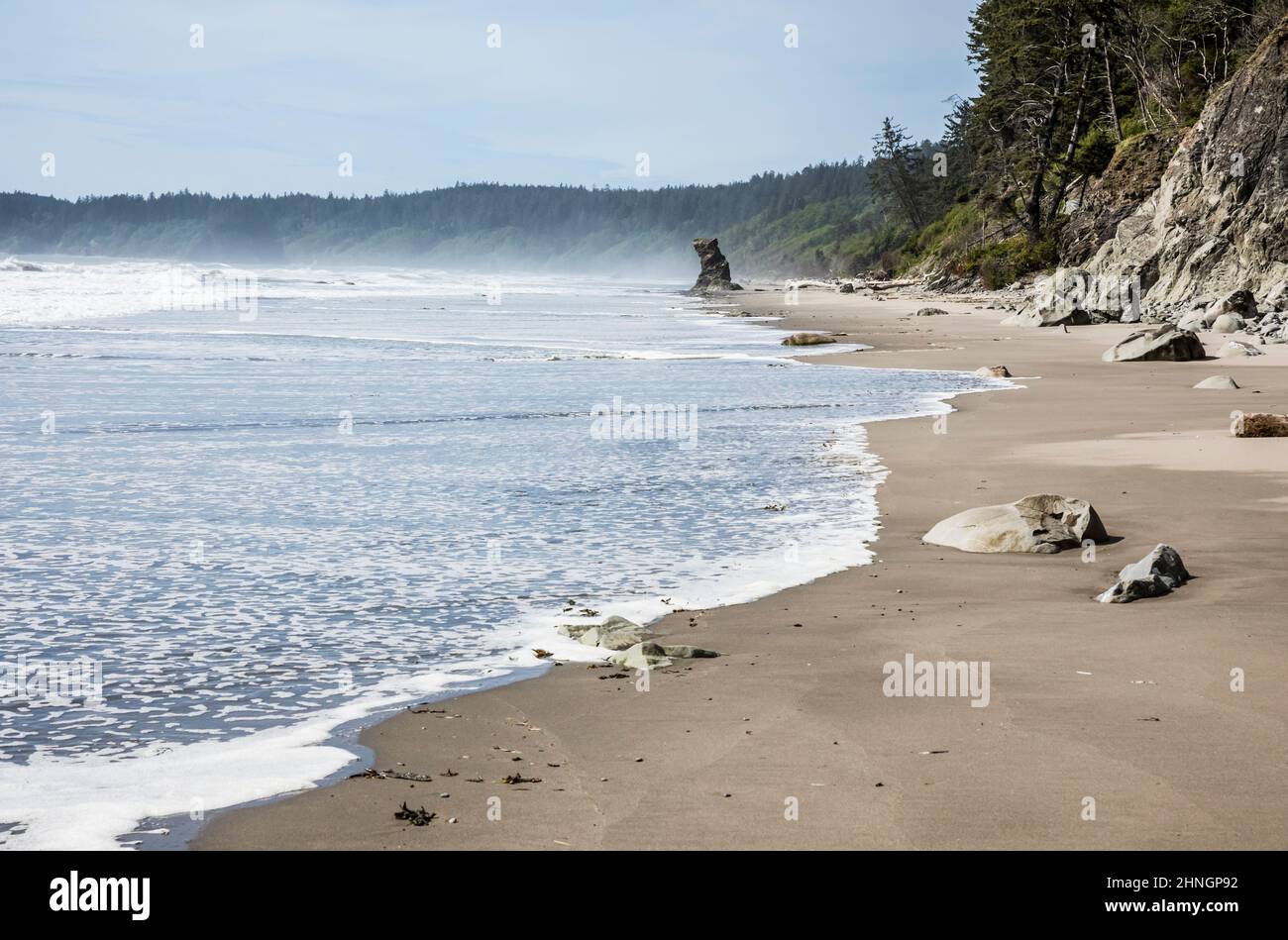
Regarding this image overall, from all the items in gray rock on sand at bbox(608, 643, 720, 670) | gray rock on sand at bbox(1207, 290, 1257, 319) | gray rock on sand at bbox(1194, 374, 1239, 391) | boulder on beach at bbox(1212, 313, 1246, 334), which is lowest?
gray rock on sand at bbox(608, 643, 720, 670)

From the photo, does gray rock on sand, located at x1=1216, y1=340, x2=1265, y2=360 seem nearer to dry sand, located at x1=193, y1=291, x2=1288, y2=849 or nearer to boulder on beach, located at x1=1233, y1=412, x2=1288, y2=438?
boulder on beach, located at x1=1233, y1=412, x2=1288, y2=438

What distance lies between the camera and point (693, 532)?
9.06 metres

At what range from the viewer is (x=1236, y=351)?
77.0ft

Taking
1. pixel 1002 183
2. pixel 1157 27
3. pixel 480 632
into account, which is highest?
pixel 1157 27

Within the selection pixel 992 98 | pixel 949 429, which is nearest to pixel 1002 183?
pixel 992 98

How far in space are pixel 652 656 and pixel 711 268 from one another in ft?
288

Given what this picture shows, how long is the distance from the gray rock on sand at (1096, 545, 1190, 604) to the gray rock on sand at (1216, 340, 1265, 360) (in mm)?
17649

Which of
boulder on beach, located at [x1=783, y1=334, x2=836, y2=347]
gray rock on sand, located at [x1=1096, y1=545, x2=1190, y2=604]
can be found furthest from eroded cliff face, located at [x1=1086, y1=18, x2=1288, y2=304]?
gray rock on sand, located at [x1=1096, y1=545, x2=1190, y2=604]

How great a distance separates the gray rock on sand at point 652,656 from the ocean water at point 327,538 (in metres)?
0.35

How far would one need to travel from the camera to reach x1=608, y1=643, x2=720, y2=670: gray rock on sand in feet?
19.3

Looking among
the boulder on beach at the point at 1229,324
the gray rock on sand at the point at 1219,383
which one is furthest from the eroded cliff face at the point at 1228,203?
the gray rock on sand at the point at 1219,383

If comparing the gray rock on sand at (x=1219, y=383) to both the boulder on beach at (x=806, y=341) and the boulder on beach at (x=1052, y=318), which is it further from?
the boulder on beach at (x=1052, y=318)
